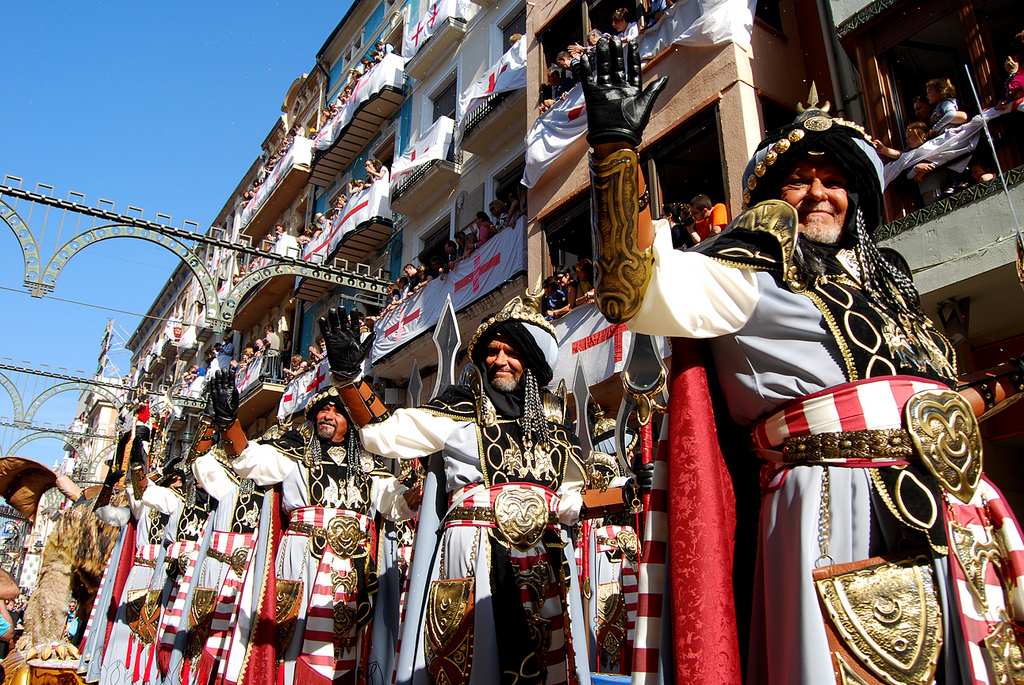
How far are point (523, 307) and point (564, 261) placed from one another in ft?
26.5

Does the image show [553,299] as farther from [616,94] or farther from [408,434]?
[616,94]

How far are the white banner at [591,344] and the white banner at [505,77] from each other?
5.31 metres

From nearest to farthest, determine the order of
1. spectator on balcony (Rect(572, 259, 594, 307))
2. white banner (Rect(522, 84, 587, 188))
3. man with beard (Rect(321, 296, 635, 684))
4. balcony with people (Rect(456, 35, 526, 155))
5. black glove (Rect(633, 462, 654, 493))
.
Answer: man with beard (Rect(321, 296, 635, 684)), black glove (Rect(633, 462, 654, 493)), spectator on balcony (Rect(572, 259, 594, 307)), white banner (Rect(522, 84, 587, 188)), balcony with people (Rect(456, 35, 526, 155))

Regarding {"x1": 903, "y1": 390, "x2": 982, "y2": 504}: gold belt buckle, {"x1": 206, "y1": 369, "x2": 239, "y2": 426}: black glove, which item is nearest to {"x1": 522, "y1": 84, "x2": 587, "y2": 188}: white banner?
{"x1": 206, "y1": 369, "x2": 239, "y2": 426}: black glove

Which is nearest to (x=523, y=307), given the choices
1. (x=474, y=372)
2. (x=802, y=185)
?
(x=474, y=372)

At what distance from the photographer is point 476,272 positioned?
1345 centimetres

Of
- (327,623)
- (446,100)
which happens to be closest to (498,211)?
(446,100)

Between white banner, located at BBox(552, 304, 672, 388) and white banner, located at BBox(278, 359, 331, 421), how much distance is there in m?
8.43

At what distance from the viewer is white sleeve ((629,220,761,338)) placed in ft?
7.06

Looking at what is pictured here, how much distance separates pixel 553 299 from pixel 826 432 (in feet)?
29.4

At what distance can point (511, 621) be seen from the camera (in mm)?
3898

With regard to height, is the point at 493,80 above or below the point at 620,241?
above

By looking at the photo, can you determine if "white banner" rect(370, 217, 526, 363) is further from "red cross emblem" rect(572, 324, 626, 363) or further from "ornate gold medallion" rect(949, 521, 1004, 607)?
"ornate gold medallion" rect(949, 521, 1004, 607)

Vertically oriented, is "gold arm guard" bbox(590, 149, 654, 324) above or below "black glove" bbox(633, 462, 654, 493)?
above
